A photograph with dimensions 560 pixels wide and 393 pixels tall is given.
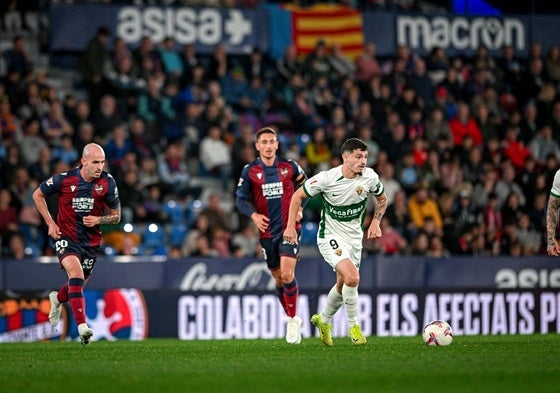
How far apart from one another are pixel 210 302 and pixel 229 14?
946cm

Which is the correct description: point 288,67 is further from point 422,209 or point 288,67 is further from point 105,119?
point 105,119

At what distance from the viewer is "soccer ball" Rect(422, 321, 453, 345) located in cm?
1233

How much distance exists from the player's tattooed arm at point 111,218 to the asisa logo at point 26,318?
4.39 metres

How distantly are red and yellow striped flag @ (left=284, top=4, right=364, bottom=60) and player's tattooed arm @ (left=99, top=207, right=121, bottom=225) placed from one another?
13.2m

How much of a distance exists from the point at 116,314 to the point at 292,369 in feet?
27.7

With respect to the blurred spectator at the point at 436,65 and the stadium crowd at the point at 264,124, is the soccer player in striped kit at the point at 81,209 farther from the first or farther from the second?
the blurred spectator at the point at 436,65

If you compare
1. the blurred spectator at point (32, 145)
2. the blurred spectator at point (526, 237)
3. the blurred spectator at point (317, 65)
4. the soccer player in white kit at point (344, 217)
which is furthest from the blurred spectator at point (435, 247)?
the soccer player in white kit at point (344, 217)

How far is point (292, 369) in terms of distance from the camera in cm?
959

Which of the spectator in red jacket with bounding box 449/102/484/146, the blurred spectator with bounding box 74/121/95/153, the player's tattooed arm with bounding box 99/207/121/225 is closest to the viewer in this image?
the player's tattooed arm with bounding box 99/207/121/225

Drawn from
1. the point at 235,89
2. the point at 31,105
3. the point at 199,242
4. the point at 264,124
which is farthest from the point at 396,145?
the point at 31,105

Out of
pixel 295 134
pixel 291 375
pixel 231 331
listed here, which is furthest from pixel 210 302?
pixel 291 375

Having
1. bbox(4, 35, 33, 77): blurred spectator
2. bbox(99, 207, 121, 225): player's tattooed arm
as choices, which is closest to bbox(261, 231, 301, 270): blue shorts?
bbox(99, 207, 121, 225): player's tattooed arm

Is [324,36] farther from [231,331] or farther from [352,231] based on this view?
[352,231]

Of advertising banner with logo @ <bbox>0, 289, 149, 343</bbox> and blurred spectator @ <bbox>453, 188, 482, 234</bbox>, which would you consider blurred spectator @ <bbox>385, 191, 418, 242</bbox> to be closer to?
blurred spectator @ <bbox>453, 188, 482, 234</bbox>
